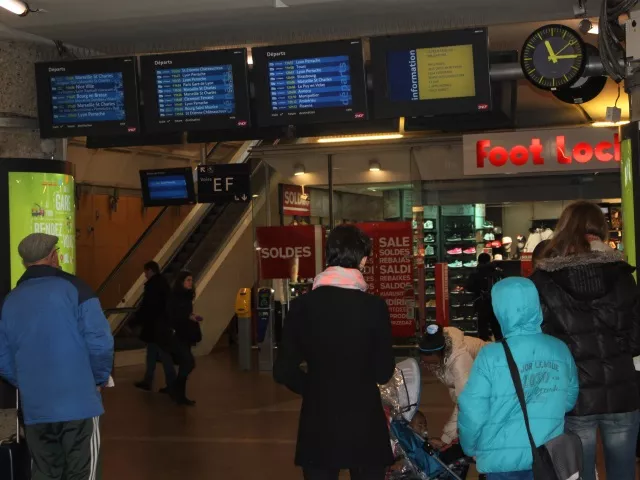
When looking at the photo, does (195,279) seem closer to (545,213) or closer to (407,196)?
(407,196)

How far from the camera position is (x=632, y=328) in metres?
4.55

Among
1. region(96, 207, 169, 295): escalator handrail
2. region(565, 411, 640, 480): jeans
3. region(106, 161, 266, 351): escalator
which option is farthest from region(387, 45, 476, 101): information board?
region(96, 207, 169, 295): escalator handrail

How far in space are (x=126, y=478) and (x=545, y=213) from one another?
11829 millimetres

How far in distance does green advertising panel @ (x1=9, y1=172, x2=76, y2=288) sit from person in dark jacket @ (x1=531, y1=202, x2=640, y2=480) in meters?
4.52

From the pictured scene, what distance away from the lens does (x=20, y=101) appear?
27.2 ft

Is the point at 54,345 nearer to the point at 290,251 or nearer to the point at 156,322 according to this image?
the point at 156,322

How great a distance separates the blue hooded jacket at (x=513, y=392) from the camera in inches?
144

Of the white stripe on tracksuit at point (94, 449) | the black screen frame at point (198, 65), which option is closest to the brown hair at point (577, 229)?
the white stripe on tracksuit at point (94, 449)

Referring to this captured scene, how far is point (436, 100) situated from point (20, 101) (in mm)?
3410

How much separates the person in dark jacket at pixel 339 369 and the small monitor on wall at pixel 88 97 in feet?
15.1

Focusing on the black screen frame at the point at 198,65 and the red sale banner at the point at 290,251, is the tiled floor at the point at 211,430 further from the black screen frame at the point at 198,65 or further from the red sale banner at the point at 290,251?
the black screen frame at the point at 198,65

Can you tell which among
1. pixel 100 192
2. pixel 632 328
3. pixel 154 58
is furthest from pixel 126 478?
pixel 100 192

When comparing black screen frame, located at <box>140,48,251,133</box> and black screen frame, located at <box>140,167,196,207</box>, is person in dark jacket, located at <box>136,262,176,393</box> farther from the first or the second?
black screen frame, located at <box>140,48,251,133</box>

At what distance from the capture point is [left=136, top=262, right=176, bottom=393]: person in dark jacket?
11.9 m
